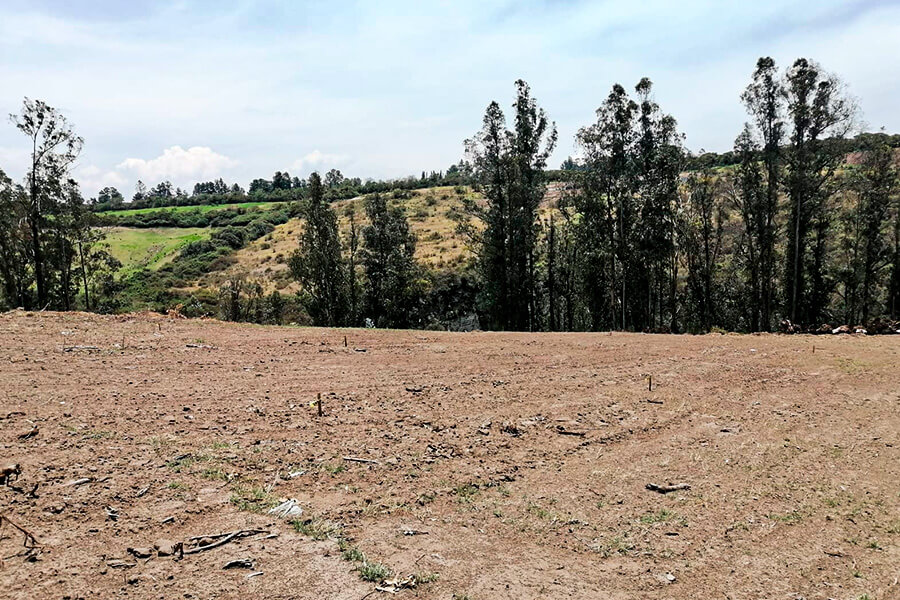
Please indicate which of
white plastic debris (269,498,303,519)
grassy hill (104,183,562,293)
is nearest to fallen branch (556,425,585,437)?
white plastic debris (269,498,303,519)

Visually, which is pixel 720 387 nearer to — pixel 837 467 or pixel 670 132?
pixel 837 467

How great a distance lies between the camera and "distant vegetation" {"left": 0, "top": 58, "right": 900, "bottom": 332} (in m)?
25.2

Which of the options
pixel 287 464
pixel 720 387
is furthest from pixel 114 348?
pixel 720 387

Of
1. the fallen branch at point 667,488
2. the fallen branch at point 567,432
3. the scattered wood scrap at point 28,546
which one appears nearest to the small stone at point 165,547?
the scattered wood scrap at point 28,546

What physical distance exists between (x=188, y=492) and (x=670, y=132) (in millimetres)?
26931

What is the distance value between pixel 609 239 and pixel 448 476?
24.1m

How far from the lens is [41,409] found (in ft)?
24.1

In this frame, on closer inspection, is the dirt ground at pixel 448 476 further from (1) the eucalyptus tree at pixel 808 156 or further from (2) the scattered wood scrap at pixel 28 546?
(1) the eucalyptus tree at pixel 808 156

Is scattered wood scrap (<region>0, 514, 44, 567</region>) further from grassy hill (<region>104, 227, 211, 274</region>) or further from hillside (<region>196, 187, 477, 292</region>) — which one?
grassy hill (<region>104, 227, 211, 274</region>)

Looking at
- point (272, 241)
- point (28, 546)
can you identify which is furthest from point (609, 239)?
point (272, 241)

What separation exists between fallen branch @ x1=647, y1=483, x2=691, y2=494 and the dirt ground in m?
0.11

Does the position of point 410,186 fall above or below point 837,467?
above

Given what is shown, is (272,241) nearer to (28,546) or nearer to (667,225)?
(667,225)

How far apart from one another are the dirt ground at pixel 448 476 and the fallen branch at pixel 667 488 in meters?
0.11
